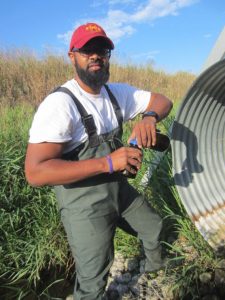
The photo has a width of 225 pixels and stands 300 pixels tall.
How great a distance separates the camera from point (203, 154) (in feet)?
11.8

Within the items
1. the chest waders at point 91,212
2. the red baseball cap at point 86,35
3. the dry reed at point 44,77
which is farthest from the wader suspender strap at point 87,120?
the dry reed at point 44,77

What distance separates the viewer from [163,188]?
404 centimetres

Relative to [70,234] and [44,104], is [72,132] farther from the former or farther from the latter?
[70,234]

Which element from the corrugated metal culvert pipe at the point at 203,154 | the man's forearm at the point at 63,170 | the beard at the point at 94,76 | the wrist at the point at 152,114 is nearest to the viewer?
the man's forearm at the point at 63,170

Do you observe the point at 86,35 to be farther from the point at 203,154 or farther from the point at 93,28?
the point at 203,154

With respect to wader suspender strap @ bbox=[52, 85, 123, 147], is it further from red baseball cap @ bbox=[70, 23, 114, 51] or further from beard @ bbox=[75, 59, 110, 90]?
red baseball cap @ bbox=[70, 23, 114, 51]

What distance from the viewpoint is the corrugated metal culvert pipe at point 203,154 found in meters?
3.15

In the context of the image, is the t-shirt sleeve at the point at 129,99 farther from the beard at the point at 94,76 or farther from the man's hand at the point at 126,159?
the man's hand at the point at 126,159

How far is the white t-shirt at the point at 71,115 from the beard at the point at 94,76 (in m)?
0.07

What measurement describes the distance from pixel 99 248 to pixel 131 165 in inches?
24.2

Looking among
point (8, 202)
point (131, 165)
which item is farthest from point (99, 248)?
point (8, 202)

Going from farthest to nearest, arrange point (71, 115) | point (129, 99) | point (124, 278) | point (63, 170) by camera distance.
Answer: point (124, 278), point (129, 99), point (71, 115), point (63, 170)

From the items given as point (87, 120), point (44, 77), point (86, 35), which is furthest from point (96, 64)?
point (44, 77)

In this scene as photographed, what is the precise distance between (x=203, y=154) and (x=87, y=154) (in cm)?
146
